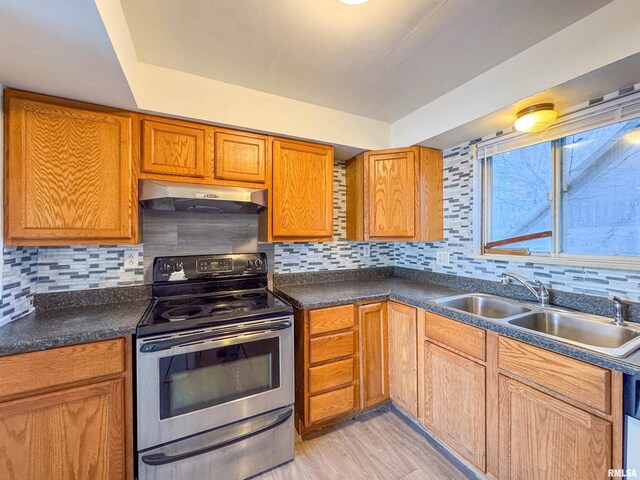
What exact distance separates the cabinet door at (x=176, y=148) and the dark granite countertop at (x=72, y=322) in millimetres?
841

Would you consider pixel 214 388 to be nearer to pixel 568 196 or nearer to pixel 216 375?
pixel 216 375

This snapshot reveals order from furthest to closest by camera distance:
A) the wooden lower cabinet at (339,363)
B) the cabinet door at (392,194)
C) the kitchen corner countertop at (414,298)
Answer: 1. the cabinet door at (392,194)
2. the wooden lower cabinet at (339,363)
3. the kitchen corner countertop at (414,298)

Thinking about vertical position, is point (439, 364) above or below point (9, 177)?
below

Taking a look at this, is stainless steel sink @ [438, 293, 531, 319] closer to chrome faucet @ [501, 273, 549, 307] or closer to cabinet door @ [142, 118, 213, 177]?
chrome faucet @ [501, 273, 549, 307]

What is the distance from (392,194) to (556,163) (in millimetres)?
1027

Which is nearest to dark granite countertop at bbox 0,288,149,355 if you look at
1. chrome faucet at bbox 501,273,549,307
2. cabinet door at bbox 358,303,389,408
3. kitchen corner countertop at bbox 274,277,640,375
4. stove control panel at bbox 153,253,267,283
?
stove control panel at bbox 153,253,267,283

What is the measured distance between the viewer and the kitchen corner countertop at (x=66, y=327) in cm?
113

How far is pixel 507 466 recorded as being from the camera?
1272 mm

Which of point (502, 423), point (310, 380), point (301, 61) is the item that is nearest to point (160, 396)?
point (310, 380)

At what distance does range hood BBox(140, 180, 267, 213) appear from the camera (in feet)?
5.00

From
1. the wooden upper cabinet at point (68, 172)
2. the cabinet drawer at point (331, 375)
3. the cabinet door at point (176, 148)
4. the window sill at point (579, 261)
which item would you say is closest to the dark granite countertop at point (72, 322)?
the wooden upper cabinet at point (68, 172)

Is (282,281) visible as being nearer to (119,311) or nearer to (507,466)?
(119,311)

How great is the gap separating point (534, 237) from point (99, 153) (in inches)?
106

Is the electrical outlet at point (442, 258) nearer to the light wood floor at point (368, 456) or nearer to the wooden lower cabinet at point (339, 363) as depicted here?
the wooden lower cabinet at point (339, 363)
